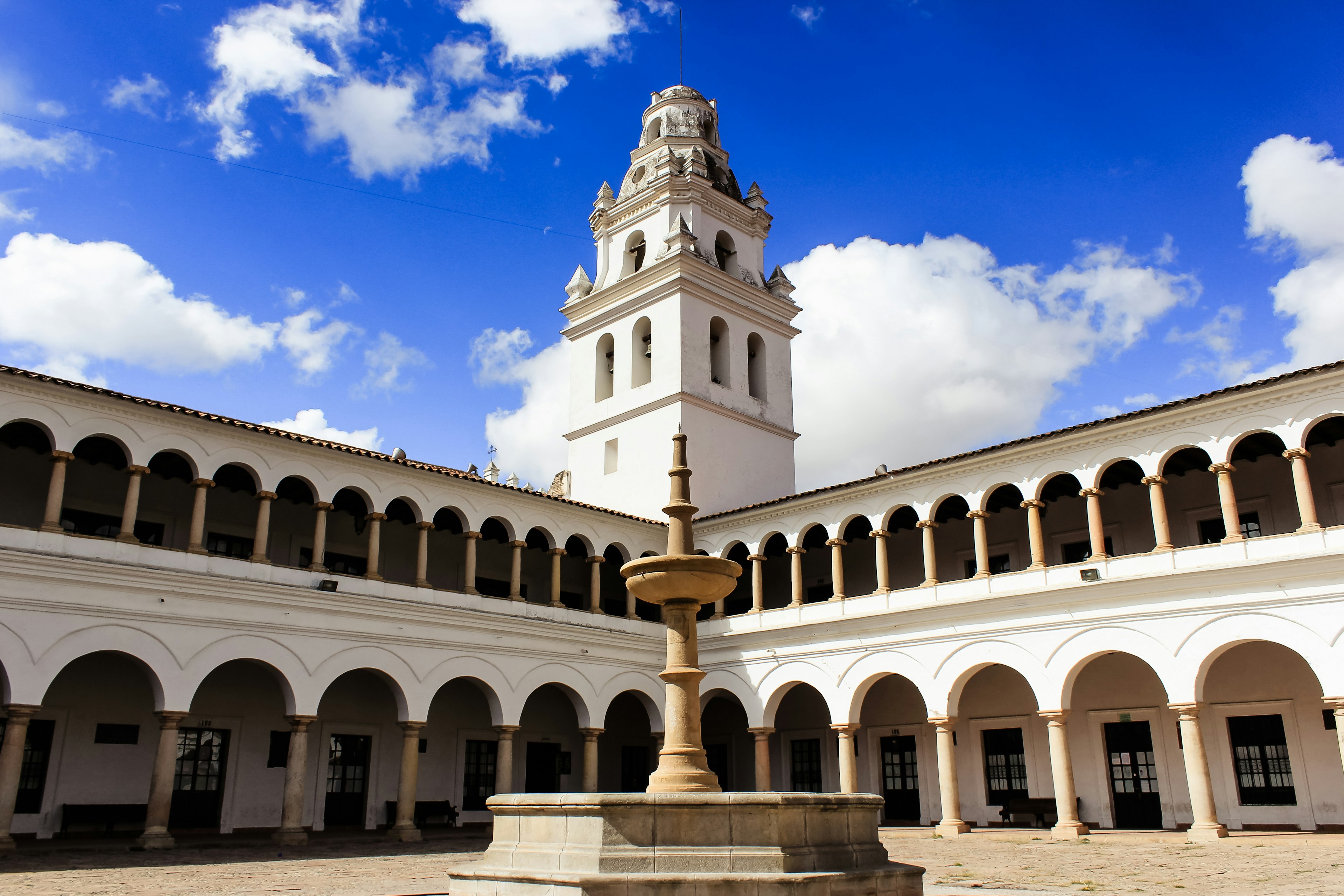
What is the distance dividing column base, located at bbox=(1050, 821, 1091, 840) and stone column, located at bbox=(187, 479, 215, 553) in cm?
1435

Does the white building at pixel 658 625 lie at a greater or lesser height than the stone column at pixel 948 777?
greater

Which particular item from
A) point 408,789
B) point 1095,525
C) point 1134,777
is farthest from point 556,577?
point 1134,777

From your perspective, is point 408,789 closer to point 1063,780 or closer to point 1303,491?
point 1063,780


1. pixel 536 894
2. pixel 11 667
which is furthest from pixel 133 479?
pixel 536 894

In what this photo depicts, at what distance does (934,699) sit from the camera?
19531 mm

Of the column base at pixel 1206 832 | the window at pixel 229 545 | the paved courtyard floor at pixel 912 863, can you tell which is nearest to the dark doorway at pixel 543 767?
the paved courtyard floor at pixel 912 863

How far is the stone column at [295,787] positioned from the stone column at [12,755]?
373cm

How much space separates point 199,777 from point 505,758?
17.5 feet

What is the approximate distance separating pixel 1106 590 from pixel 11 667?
16.6 metres

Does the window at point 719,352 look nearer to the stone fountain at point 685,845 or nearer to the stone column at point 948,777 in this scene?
the stone column at point 948,777

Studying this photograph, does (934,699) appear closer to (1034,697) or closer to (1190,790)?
(1034,697)

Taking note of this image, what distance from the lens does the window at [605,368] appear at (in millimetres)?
27891

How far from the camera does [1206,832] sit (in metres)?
15.7

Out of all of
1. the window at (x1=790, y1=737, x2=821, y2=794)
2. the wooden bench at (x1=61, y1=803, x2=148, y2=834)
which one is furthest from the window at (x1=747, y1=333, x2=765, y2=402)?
the wooden bench at (x1=61, y1=803, x2=148, y2=834)
